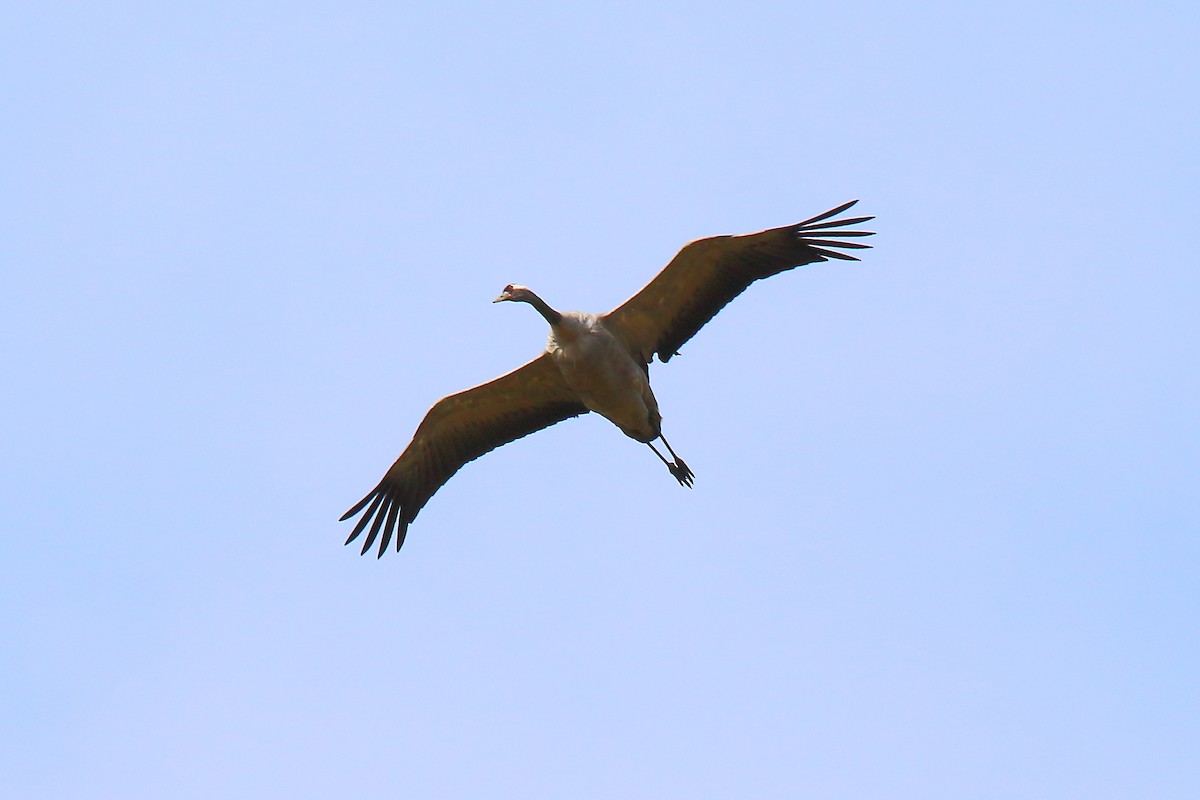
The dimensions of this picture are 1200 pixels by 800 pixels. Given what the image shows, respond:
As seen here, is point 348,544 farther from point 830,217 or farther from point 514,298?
point 830,217

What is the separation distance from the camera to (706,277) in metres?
15.8

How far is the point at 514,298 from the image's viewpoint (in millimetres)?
15945

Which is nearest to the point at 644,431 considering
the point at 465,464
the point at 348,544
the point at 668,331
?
the point at 668,331

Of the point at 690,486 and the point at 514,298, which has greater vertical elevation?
the point at 514,298

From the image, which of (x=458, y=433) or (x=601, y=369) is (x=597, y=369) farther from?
(x=458, y=433)

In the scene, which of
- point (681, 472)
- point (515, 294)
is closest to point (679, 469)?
point (681, 472)

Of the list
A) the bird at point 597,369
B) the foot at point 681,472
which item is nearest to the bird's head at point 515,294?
the bird at point 597,369

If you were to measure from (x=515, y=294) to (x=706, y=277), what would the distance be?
1808 millimetres

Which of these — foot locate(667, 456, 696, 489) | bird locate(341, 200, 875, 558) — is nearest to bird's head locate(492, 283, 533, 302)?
bird locate(341, 200, 875, 558)

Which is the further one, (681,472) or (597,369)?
(681,472)

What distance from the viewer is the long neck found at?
15.7 m

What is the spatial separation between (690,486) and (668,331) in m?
1.96

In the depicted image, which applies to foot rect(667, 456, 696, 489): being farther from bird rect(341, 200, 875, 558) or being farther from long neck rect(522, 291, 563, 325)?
long neck rect(522, 291, 563, 325)

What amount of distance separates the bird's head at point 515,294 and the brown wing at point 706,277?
0.80 metres
